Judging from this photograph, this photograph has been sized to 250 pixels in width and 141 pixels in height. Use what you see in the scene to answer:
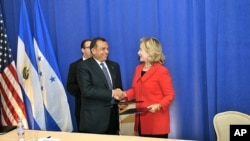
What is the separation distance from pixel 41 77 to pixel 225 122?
7.98 feet

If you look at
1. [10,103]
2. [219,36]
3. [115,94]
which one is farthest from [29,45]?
[219,36]

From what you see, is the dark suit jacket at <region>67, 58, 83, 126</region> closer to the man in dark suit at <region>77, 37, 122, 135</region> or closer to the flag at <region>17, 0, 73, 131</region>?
the flag at <region>17, 0, 73, 131</region>

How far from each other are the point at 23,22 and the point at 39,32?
287mm

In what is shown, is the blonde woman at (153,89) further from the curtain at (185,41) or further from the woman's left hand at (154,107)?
the curtain at (185,41)

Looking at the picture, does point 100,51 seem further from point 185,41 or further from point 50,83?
point 50,83

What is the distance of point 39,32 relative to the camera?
14.8ft

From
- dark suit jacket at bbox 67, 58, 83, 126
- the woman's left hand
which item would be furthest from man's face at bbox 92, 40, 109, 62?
the woman's left hand

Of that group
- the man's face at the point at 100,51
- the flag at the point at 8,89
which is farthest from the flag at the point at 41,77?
the man's face at the point at 100,51

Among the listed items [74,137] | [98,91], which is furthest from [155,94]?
[74,137]

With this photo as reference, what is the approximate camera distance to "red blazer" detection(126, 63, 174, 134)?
3.49 meters

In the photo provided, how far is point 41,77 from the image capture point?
449 centimetres

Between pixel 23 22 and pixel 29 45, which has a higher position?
pixel 23 22

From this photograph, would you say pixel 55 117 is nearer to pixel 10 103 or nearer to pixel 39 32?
pixel 10 103

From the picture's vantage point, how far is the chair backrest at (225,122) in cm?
338
